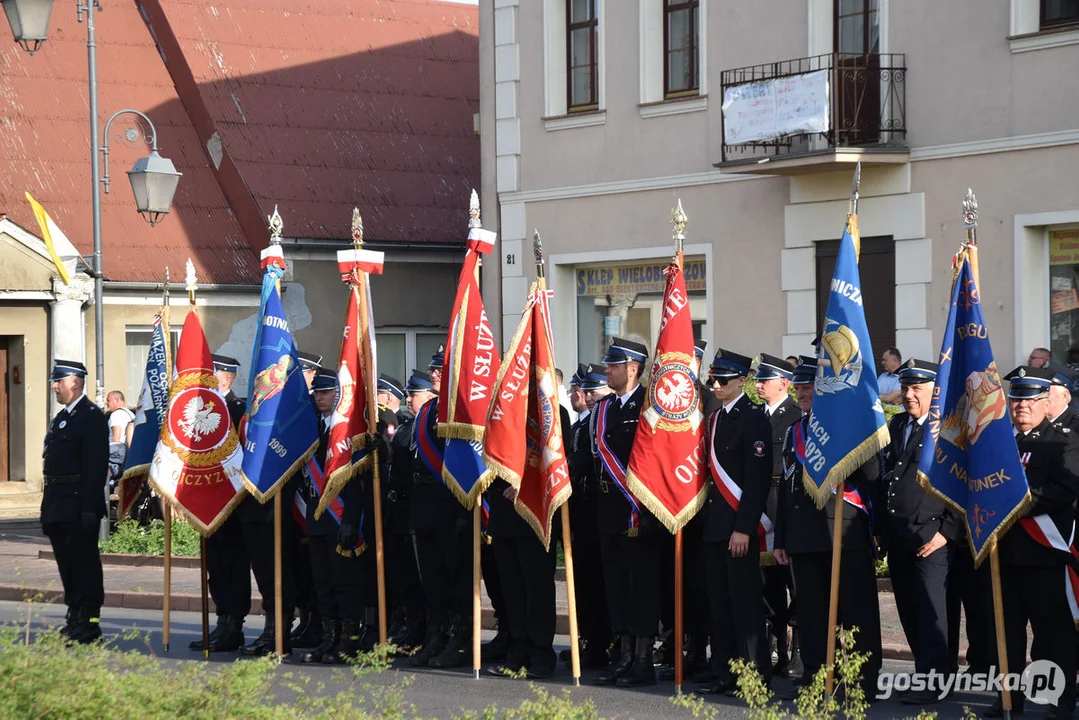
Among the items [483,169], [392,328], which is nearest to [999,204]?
[483,169]

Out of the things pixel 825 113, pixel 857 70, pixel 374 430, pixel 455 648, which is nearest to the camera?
pixel 455 648

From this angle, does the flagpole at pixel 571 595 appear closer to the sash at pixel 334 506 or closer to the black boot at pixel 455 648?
the black boot at pixel 455 648

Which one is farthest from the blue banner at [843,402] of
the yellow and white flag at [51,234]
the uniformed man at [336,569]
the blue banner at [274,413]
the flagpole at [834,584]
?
the yellow and white flag at [51,234]

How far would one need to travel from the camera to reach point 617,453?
10.5 m

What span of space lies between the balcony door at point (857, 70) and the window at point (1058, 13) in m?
1.82

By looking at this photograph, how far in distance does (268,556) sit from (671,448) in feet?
11.4

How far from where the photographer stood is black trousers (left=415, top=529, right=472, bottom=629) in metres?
11.3

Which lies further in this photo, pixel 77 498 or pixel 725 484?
pixel 77 498

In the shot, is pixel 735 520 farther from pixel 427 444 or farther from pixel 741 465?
pixel 427 444

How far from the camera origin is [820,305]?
19484 mm

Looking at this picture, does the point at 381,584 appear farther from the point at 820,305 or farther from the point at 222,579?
the point at 820,305

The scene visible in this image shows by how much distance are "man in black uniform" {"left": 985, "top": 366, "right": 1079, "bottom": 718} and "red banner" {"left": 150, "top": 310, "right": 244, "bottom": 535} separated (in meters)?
5.54

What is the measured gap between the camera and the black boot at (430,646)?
11.2 m

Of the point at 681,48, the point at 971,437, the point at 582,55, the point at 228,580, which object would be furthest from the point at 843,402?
the point at 582,55
